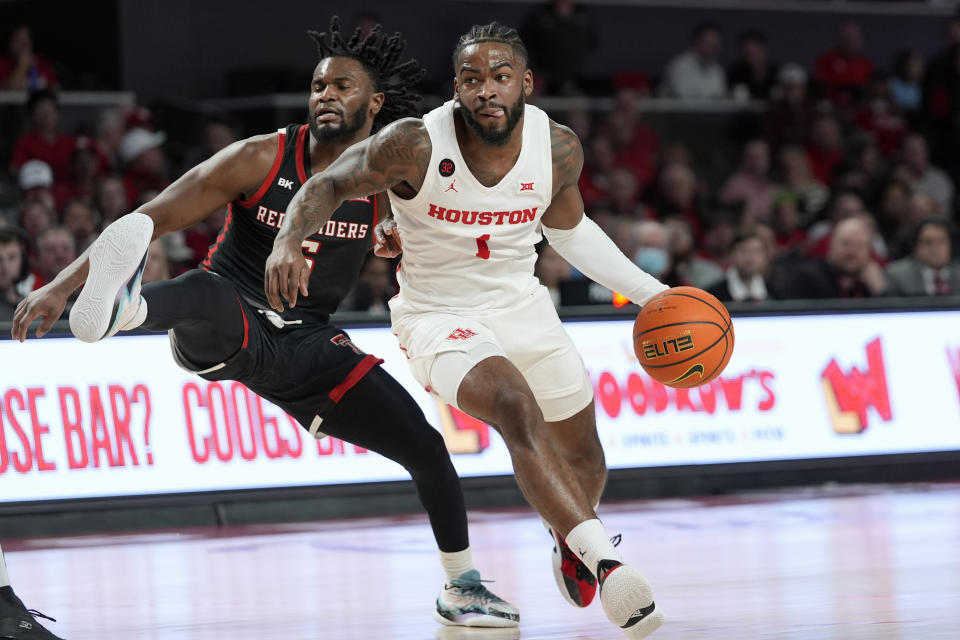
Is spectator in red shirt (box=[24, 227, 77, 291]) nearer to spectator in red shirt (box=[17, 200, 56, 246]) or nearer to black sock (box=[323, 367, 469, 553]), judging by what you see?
spectator in red shirt (box=[17, 200, 56, 246])

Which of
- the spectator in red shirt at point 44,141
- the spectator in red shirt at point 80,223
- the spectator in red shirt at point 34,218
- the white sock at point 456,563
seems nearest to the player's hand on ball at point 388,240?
the white sock at point 456,563

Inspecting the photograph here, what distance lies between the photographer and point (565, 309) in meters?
9.46

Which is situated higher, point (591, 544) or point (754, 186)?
point (754, 186)

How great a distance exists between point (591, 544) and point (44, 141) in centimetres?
859

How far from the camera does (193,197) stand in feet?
17.7

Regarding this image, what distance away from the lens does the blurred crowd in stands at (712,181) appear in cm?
1072

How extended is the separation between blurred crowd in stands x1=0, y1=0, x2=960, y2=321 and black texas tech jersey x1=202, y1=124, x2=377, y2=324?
3.41 m

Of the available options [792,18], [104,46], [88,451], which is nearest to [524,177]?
[88,451]

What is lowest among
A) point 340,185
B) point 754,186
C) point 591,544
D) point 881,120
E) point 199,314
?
point 591,544

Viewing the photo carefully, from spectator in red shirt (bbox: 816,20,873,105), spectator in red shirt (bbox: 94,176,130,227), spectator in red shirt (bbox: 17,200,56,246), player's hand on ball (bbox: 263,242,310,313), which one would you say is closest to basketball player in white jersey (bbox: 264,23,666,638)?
player's hand on ball (bbox: 263,242,310,313)

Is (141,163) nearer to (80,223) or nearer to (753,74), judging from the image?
(80,223)

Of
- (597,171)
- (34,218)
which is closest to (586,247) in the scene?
(34,218)

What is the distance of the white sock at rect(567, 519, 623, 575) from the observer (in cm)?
454

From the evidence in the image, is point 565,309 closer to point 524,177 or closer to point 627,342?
point 627,342
